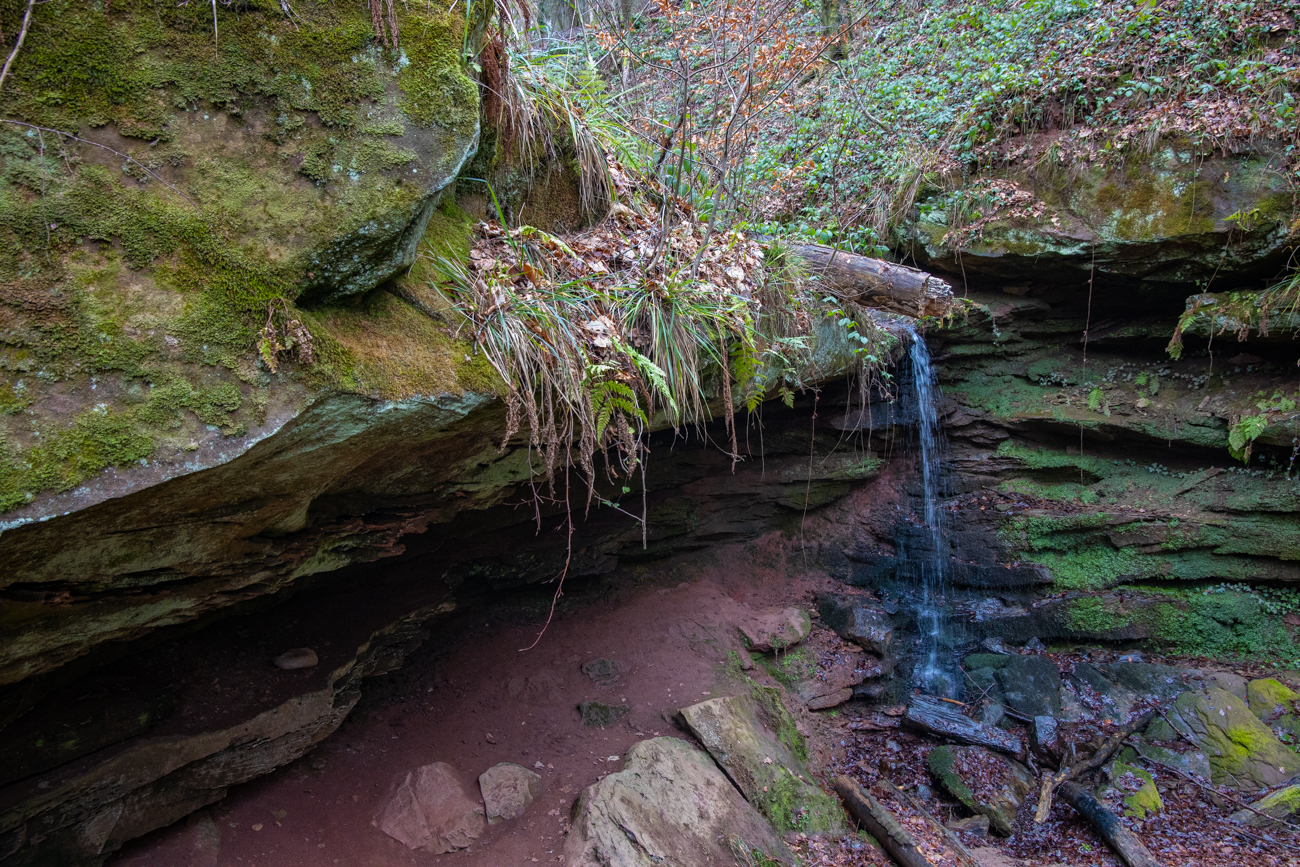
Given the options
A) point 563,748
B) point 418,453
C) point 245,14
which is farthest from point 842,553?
point 245,14

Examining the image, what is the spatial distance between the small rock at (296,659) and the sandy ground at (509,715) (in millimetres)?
638

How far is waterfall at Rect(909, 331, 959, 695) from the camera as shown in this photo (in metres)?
6.84

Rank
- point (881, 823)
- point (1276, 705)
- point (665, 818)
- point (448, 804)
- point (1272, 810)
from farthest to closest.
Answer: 1. point (1276, 705)
2. point (1272, 810)
3. point (881, 823)
4. point (448, 804)
5. point (665, 818)

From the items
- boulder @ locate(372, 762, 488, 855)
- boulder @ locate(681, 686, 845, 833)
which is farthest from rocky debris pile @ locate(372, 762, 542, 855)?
boulder @ locate(681, 686, 845, 833)

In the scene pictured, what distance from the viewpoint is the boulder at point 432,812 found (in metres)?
3.85

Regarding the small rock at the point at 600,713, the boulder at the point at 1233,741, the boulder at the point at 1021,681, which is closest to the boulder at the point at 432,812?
the small rock at the point at 600,713

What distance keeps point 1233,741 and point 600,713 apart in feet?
18.0

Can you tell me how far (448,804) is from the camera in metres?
4.04

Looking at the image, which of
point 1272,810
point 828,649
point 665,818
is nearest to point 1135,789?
point 1272,810

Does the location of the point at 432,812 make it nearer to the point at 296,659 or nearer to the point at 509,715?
the point at 509,715

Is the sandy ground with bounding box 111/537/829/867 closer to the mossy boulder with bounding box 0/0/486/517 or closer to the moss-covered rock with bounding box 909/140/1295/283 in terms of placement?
the mossy boulder with bounding box 0/0/486/517

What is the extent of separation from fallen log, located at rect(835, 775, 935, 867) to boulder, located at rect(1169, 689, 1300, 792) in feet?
9.90

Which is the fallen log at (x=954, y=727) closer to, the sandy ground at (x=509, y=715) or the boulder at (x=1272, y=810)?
the boulder at (x=1272, y=810)

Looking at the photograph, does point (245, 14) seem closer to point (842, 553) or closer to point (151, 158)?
point (151, 158)
